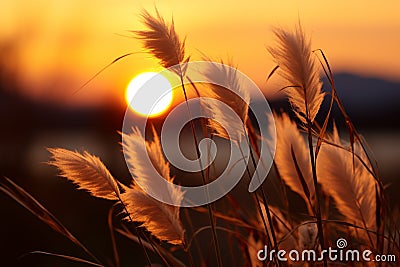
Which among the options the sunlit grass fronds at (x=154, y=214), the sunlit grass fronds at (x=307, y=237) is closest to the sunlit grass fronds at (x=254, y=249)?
the sunlit grass fronds at (x=307, y=237)

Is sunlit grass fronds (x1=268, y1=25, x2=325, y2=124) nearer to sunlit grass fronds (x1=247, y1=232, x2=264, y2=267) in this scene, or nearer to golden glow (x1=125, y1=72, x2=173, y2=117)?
golden glow (x1=125, y1=72, x2=173, y2=117)

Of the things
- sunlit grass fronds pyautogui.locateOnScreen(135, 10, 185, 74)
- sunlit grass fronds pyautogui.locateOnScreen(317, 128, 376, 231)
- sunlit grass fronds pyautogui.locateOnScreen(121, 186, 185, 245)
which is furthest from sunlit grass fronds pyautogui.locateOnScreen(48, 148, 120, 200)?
sunlit grass fronds pyautogui.locateOnScreen(317, 128, 376, 231)

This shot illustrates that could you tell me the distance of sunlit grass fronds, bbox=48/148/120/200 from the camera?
94cm

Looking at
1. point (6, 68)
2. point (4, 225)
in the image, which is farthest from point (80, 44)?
point (4, 225)

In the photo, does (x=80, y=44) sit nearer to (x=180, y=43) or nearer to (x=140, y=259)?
(x=140, y=259)

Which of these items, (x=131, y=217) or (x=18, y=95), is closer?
(x=131, y=217)

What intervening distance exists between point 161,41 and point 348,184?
40 centimetres

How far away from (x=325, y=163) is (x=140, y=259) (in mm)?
2169

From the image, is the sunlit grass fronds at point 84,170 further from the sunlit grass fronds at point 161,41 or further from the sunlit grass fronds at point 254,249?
the sunlit grass fronds at point 254,249

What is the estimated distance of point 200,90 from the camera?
1.00 meters

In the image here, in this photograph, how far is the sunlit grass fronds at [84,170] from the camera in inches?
37.0

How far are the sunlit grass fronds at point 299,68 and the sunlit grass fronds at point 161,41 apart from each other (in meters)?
0.13

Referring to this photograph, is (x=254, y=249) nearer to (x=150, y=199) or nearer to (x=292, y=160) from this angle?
(x=292, y=160)

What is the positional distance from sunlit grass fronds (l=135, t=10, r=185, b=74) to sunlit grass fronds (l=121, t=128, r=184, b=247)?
0.12 metres
